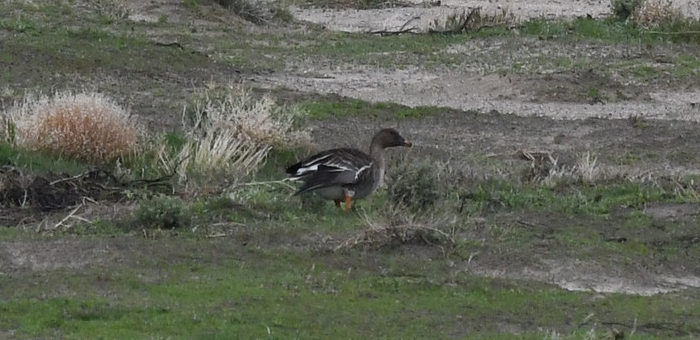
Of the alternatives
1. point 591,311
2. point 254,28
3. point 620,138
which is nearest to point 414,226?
point 591,311

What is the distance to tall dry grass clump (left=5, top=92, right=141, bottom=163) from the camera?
660 inches

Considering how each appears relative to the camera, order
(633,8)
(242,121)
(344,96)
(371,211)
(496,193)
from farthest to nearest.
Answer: (633,8) < (344,96) < (242,121) < (496,193) < (371,211)

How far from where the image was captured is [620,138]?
2056cm

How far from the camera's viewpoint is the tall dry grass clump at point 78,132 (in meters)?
16.8

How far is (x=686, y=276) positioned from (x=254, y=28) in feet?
63.4

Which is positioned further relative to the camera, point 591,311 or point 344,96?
point 344,96

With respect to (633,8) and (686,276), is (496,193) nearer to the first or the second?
(686,276)

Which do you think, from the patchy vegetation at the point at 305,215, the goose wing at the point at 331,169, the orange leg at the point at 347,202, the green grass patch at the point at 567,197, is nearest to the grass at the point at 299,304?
the patchy vegetation at the point at 305,215

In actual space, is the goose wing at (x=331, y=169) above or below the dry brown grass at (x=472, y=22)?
above

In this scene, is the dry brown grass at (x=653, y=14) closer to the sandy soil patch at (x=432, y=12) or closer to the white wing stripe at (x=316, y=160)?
the sandy soil patch at (x=432, y=12)

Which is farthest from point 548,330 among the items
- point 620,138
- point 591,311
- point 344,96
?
point 344,96

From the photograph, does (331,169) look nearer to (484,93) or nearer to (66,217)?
(66,217)

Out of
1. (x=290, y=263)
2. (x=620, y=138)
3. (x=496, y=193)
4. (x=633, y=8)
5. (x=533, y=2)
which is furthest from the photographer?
(x=533, y=2)

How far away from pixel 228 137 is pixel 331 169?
9.49 ft
